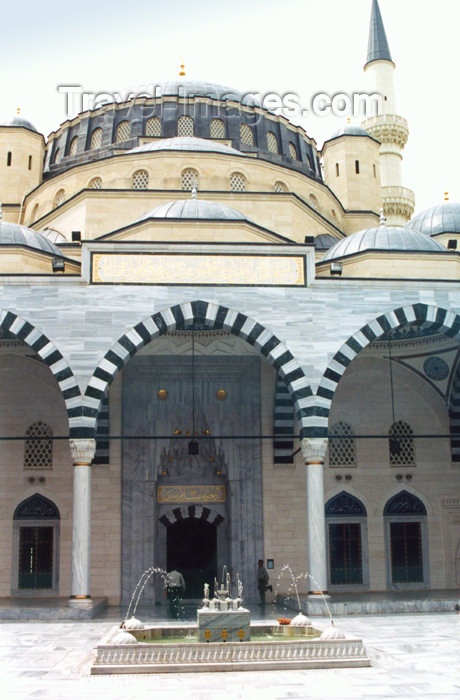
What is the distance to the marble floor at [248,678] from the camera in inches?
248

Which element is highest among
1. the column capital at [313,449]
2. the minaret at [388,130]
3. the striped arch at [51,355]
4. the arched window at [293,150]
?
the minaret at [388,130]

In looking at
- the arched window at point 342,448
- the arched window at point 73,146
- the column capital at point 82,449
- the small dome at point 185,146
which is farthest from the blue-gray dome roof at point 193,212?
the arched window at point 73,146

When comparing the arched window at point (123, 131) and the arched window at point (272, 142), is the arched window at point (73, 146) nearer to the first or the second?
the arched window at point (123, 131)

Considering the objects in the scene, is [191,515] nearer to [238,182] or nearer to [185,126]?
[238,182]

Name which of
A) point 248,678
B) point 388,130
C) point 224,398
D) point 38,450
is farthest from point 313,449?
point 388,130

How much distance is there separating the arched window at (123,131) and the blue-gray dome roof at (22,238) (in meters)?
7.22

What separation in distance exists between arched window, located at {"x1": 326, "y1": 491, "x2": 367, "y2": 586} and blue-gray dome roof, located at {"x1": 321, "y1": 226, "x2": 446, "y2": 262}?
4253 millimetres

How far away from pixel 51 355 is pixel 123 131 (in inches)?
406

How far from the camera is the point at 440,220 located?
1758cm

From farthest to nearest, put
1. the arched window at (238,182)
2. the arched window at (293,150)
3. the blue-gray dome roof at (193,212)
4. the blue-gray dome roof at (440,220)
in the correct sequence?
the arched window at (293,150) → the arched window at (238,182) → the blue-gray dome roof at (440,220) → the blue-gray dome roof at (193,212)

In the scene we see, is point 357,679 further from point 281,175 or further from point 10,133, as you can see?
point 10,133

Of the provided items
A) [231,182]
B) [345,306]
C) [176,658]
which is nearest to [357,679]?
[176,658]

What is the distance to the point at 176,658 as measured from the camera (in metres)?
7.22

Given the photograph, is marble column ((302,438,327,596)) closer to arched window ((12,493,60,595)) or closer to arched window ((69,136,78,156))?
arched window ((12,493,60,595))
